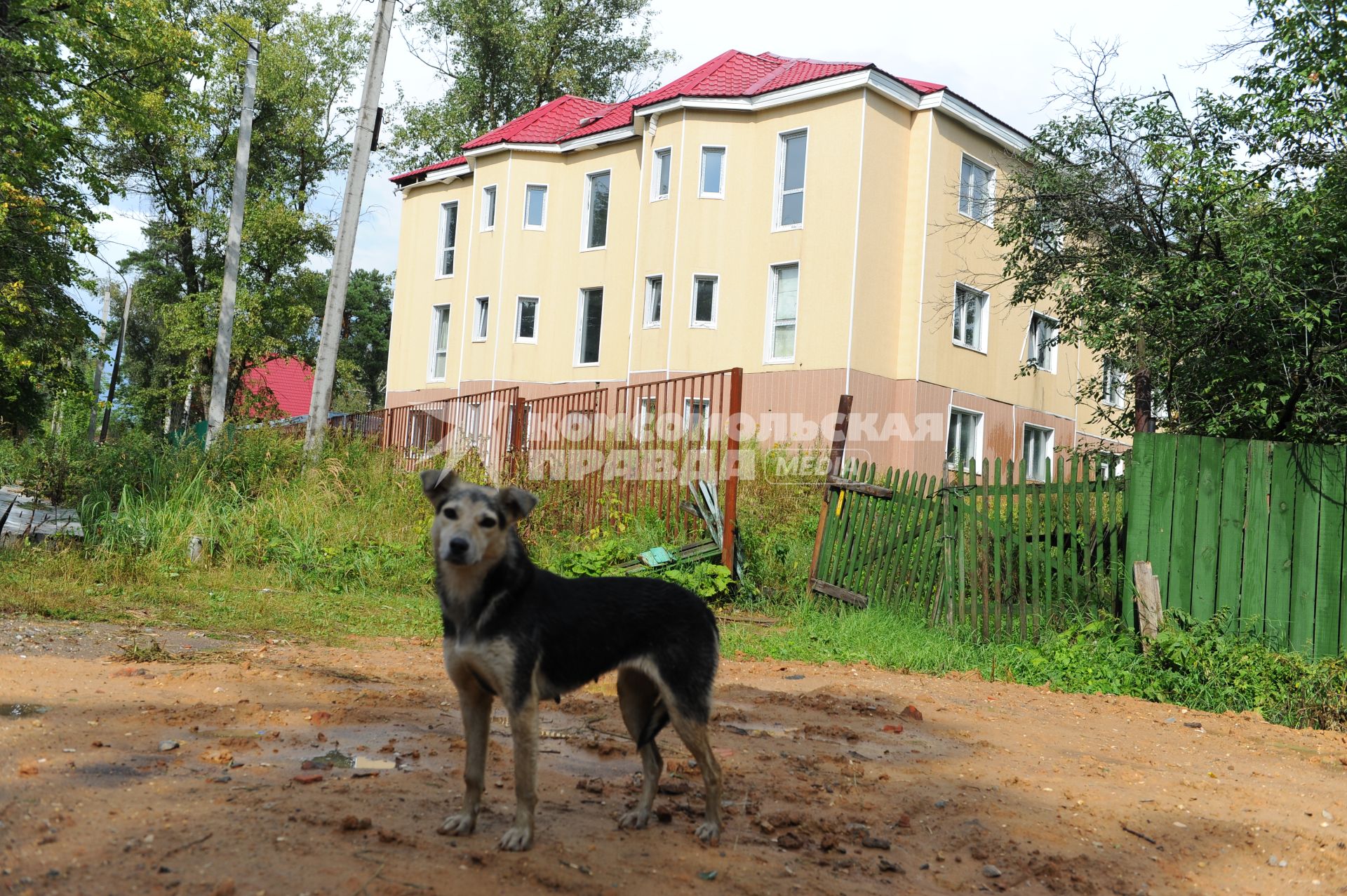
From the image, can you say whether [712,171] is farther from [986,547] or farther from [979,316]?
[986,547]

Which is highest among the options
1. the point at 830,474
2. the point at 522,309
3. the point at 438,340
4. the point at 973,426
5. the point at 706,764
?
the point at 522,309

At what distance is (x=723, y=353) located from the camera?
23156 mm

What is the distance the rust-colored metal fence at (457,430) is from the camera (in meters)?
15.2

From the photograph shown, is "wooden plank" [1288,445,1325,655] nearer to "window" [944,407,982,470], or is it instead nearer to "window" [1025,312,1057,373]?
"window" [944,407,982,470]

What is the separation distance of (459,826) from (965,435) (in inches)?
840

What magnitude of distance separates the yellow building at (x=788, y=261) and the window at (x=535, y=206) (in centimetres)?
4

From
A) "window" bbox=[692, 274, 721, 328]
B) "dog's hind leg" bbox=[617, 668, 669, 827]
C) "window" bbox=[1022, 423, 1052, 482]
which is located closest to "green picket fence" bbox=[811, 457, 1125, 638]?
"dog's hind leg" bbox=[617, 668, 669, 827]

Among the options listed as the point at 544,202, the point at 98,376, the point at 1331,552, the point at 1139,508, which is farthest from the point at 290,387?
the point at 1331,552

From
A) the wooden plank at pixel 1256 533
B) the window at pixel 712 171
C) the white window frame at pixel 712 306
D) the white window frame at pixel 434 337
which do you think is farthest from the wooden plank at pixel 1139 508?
the white window frame at pixel 434 337

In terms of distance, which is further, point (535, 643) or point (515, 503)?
point (515, 503)

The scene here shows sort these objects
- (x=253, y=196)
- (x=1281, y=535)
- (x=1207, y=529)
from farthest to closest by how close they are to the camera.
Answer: (x=253, y=196), (x=1207, y=529), (x=1281, y=535)

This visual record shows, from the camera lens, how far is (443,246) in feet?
101

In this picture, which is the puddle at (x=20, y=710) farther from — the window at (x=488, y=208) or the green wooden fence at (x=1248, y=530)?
the window at (x=488, y=208)

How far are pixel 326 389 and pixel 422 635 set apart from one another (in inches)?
354
